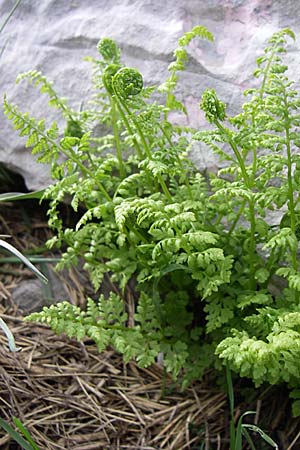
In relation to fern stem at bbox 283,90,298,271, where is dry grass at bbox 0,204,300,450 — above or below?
below

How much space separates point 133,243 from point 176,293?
246 mm

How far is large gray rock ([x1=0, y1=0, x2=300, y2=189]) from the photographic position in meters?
2.41

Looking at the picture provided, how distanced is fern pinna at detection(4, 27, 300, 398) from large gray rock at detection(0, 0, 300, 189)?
17cm

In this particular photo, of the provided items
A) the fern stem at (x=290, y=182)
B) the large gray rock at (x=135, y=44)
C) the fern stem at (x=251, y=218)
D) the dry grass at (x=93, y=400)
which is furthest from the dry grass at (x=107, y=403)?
the large gray rock at (x=135, y=44)

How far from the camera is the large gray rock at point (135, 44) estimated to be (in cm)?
241

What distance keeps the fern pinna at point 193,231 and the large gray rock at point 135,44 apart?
0.17 metres

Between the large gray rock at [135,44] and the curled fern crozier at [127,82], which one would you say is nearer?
the curled fern crozier at [127,82]

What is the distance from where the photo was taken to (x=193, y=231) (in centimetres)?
191

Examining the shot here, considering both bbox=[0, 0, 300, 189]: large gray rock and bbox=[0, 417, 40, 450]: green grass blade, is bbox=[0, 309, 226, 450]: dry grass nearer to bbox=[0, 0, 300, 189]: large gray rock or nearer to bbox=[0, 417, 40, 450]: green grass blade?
bbox=[0, 417, 40, 450]: green grass blade

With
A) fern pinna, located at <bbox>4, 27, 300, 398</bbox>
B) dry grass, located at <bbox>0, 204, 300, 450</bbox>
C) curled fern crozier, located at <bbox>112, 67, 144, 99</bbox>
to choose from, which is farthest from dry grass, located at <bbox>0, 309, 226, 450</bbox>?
curled fern crozier, located at <bbox>112, 67, 144, 99</bbox>

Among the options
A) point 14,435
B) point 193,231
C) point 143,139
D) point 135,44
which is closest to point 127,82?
point 143,139

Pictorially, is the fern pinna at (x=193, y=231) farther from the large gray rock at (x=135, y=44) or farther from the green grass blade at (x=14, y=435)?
the green grass blade at (x=14, y=435)

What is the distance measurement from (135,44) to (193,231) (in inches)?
40.9

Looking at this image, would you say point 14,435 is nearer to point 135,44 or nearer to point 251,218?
point 251,218
